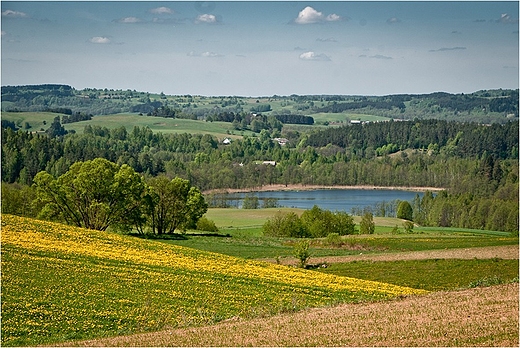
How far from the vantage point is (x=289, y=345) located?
17.9 meters

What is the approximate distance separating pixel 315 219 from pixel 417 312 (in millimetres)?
70277

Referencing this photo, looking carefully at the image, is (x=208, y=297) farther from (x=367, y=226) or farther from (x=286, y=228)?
(x=367, y=226)

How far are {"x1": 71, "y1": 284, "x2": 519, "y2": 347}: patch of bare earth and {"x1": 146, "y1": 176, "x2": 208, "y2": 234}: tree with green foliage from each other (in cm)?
5461

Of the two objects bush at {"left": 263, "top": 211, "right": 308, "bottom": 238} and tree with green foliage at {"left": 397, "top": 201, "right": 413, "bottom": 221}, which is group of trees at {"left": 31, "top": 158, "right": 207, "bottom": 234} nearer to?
bush at {"left": 263, "top": 211, "right": 308, "bottom": 238}

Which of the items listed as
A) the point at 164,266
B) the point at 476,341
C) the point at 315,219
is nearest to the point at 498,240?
the point at 315,219

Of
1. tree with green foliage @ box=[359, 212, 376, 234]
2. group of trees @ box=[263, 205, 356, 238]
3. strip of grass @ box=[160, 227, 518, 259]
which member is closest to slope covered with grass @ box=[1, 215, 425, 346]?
strip of grass @ box=[160, 227, 518, 259]

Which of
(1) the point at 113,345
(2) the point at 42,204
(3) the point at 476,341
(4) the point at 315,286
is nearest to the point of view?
(3) the point at 476,341

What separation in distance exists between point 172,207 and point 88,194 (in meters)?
14.8

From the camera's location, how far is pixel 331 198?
175 meters

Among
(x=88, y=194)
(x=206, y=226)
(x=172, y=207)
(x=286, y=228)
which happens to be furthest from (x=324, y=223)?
(x=88, y=194)

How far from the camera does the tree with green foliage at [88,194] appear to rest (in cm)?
6475

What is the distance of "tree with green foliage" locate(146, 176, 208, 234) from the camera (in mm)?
77812

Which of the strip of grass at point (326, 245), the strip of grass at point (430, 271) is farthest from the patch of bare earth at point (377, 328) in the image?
the strip of grass at point (326, 245)

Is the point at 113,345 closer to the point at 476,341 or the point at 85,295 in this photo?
the point at 85,295
